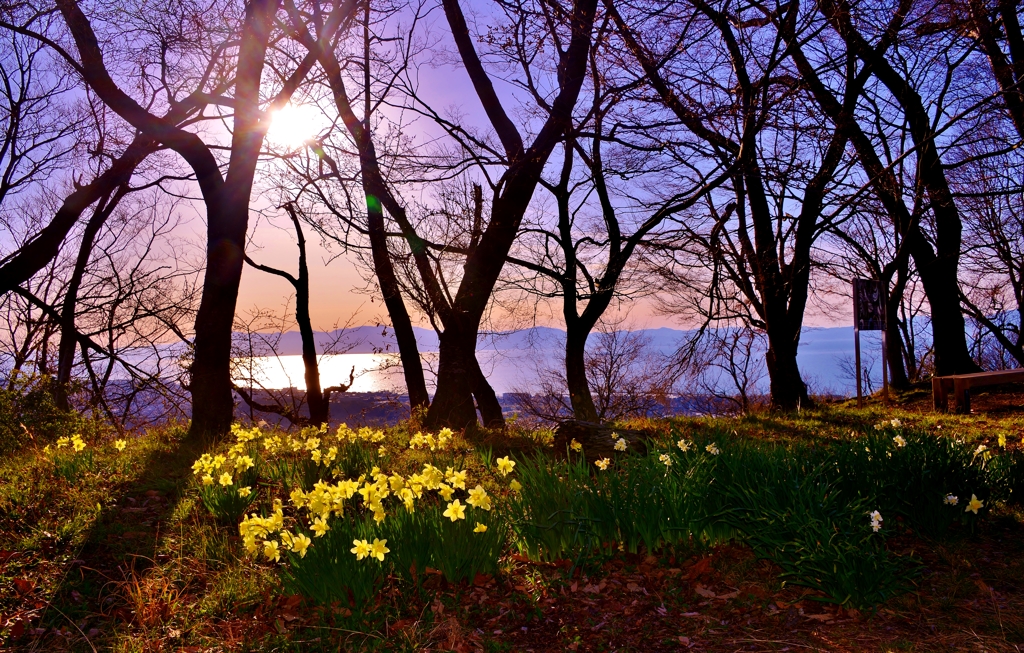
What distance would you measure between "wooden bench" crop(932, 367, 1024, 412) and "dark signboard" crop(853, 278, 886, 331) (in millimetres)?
1470

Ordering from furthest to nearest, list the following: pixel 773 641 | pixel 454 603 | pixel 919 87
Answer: pixel 919 87, pixel 454 603, pixel 773 641

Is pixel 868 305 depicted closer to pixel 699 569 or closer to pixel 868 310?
pixel 868 310

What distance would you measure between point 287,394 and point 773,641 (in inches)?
498

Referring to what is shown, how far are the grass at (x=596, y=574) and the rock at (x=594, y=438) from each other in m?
1.05

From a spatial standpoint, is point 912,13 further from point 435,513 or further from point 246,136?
point 435,513

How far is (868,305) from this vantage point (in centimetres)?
1067

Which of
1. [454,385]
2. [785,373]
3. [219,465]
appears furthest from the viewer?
[785,373]

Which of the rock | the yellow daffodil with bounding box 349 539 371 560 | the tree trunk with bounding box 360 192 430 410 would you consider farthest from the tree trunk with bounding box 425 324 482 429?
the yellow daffodil with bounding box 349 539 371 560

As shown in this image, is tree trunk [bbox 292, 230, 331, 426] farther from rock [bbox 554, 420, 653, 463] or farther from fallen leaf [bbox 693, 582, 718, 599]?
fallen leaf [bbox 693, 582, 718, 599]

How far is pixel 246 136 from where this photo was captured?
26.7ft

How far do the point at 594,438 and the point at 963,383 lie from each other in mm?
7852

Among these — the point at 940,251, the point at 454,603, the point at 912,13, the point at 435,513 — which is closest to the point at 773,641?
the point at 454,603

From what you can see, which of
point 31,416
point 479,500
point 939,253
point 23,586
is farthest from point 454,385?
point 939,253

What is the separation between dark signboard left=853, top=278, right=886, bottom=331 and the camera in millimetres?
10438
